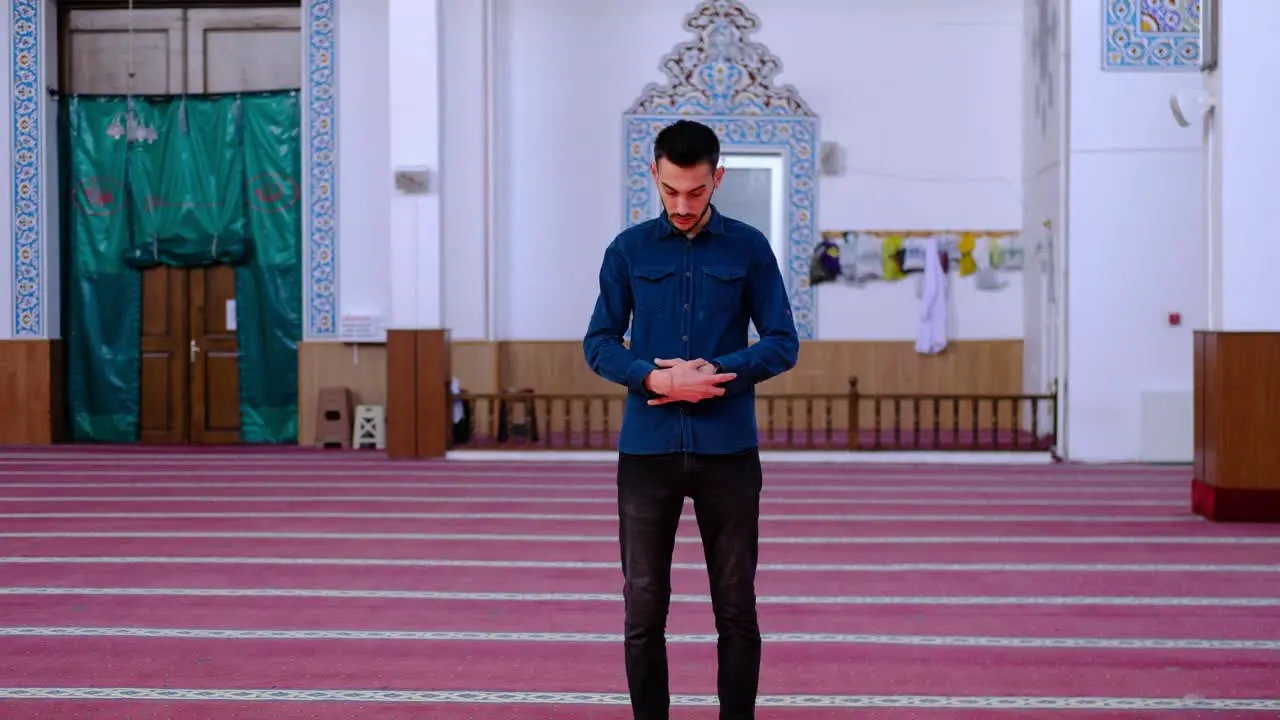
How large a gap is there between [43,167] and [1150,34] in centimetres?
664

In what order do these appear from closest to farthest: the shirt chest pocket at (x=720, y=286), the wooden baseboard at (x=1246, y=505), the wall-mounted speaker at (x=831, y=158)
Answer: the shirt chest pocket at (x=720, y=286) → the wooden baseboard at (x=1246, y=505) → the wall-mounted speaker at (x=831, y=158)

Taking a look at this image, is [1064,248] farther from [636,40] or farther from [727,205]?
[636,40]

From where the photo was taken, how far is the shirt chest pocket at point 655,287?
7.36 feet

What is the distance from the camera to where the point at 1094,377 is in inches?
304

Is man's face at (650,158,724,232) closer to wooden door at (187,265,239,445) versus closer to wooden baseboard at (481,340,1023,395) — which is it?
wooden baseboard at (481,340,1023,395)

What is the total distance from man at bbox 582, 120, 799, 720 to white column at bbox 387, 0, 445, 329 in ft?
19.1

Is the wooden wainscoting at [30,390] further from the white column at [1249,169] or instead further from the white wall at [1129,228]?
the white column at [1249,169]

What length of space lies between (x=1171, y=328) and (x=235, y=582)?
17.5 ft

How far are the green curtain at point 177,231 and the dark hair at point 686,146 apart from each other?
7.18m

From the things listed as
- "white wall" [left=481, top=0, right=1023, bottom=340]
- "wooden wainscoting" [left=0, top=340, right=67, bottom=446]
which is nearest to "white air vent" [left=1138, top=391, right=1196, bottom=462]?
"white wall" [left=481, top=0, right=1023, bottom=340]

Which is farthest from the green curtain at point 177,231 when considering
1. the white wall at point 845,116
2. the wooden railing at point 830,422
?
the wooden railing at point 830,422

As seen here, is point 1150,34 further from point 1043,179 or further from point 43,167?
point 43,167

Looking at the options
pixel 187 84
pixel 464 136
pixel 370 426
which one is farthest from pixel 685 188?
pixel 187 84

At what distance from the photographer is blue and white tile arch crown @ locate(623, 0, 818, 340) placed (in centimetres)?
899
